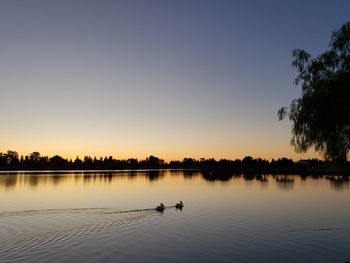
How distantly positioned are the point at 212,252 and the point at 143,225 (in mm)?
17022

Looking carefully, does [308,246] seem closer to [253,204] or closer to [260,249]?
[260,249]

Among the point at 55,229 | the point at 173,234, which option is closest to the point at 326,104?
the point at 173,234

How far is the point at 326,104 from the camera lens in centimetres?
3052

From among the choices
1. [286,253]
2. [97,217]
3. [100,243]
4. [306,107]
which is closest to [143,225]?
[97,217]

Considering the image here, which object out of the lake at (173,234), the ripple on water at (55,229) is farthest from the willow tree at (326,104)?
the ripple on water at (55,229)

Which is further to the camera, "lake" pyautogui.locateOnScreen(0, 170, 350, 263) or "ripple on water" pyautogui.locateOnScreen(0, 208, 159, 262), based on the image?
"ripple on water" pyautogui.locateOnScreen(0, 208, 159, 262)

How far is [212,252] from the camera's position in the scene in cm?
3334

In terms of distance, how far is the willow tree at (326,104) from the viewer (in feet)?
99.7

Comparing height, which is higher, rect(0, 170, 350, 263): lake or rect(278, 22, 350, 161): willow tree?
rect(278, 22, 350, 161): willow tree

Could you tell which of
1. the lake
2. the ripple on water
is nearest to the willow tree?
the lake

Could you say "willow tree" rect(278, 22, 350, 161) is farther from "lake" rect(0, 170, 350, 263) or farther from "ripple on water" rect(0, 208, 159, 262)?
"ripple on water" rect(0, 208, 159, 262)

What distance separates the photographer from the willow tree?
30375 mm

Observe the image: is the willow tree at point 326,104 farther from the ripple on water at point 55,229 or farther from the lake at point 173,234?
the ripple on water at point 55,229

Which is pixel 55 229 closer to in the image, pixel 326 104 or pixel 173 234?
pixel 173 234
